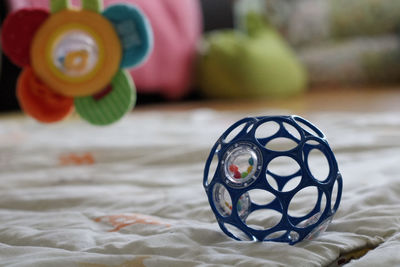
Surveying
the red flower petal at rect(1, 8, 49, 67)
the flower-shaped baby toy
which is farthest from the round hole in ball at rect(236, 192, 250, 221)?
the red flower petal at rect(1, 8, 49, 67)

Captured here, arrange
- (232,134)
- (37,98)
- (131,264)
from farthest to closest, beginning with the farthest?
(232,134) < (37,98) < (131,264)

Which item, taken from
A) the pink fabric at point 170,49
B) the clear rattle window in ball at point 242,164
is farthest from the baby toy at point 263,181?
the pink fabric at point 170,49

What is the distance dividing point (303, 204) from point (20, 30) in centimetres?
59

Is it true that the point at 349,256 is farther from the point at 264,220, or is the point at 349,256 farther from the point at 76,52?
the point at 76,52

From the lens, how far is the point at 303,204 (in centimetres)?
63

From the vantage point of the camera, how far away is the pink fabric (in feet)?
7.02

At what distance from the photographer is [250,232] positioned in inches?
20.4

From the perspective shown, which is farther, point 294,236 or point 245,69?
point 245,69

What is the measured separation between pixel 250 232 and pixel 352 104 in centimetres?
136

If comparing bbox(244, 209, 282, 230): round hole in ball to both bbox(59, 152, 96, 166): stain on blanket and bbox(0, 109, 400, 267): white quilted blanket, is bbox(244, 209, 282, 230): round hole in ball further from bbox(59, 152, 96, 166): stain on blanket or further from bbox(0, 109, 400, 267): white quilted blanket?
bbox(59, 152, 96, 166): stain on blanket

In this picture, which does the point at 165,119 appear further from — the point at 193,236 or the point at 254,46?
the point at 193,236

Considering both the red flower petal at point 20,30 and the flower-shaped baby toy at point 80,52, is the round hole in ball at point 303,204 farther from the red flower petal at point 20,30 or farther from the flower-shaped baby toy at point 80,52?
the red flower petal at point 20,30

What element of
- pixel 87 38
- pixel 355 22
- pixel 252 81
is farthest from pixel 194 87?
pixel 87 38

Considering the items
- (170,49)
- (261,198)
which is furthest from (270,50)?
(261,198)
